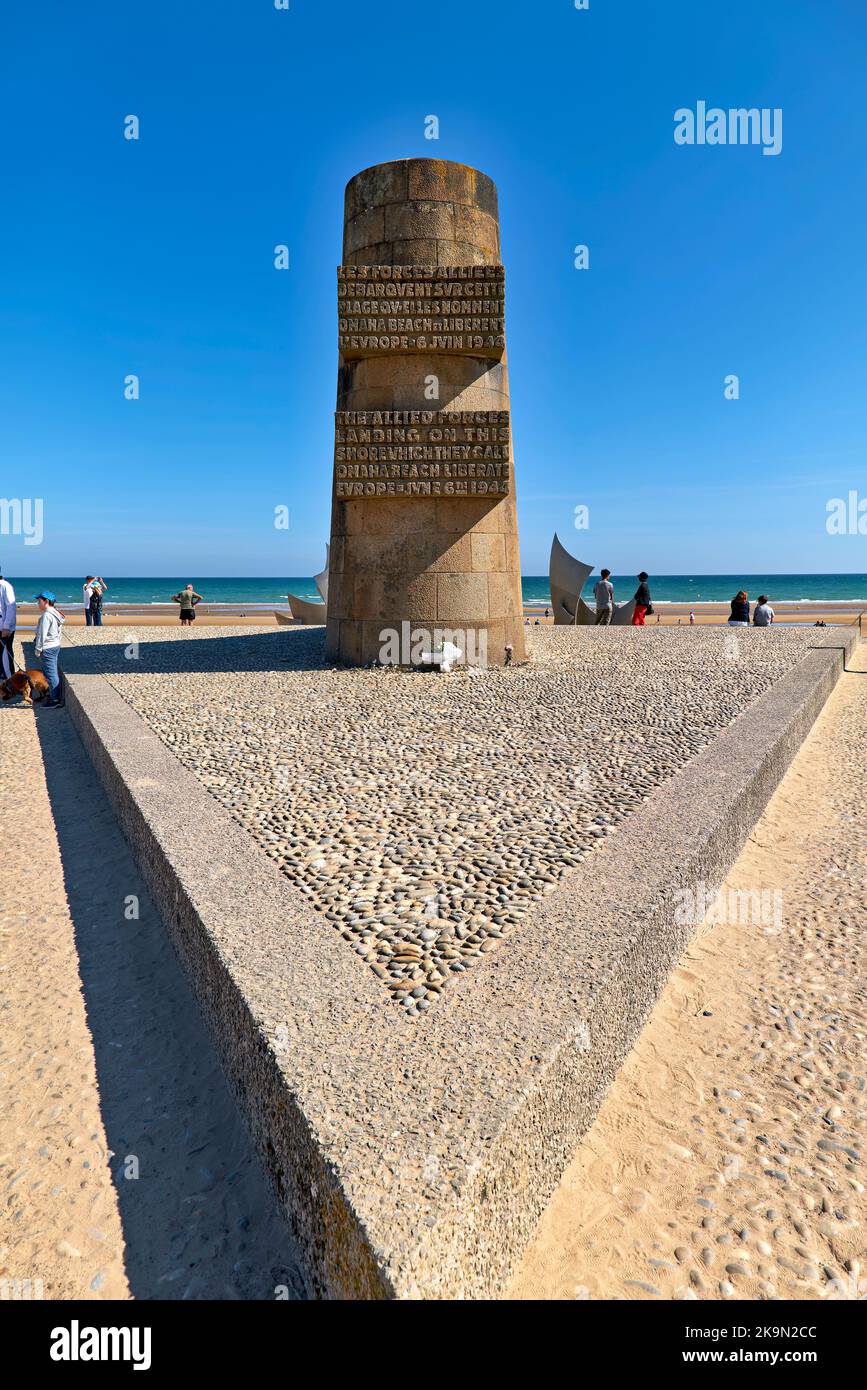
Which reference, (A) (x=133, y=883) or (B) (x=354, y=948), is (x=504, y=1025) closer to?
(B) (x=354, y=948)

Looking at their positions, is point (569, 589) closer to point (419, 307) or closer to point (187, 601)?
point (187, 601)

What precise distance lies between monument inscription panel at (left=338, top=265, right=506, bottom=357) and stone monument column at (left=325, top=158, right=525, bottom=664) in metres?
0.01

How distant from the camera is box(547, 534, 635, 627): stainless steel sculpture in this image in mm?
23234

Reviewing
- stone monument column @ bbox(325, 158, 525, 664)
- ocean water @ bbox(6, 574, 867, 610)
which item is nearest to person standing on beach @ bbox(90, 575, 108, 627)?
stone monument column @ bbox(325, 158, 525, 664)

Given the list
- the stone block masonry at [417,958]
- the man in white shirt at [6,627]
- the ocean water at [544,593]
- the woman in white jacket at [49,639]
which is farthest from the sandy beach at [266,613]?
the stone block masonry at [417,958]

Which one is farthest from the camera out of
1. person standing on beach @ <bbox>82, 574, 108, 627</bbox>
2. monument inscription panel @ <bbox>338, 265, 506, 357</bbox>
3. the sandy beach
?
the sandy beach

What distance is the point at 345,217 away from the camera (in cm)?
1056

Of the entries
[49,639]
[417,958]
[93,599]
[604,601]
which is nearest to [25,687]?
[49,639]

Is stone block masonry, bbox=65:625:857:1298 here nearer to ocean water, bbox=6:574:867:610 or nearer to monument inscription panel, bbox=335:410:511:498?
monument inscription panel, bbox=335:410:511:498

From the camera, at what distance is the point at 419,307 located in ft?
31.7

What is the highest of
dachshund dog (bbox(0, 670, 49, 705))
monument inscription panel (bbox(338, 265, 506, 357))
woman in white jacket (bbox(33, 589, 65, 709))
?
monument inscription panel (bbox(338, 265, 506, 357))
